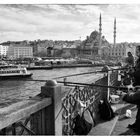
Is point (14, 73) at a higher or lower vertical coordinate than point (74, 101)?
lower

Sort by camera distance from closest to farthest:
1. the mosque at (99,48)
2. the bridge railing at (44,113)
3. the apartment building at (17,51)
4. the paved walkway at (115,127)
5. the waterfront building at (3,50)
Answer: the bridge railing at (44,113)
the paved walkway at (115,127)
the mosque at (99,48)
the apartment building at (17,51)
the waterfront building at (3,50)

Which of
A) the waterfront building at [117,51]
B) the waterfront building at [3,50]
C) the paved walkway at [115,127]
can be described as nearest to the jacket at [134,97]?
the paved walkway at [115,127]

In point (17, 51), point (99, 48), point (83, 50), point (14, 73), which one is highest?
point (99, 48)

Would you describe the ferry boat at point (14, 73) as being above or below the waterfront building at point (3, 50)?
below

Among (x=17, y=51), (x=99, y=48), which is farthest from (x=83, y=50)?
(x=17, y=51)

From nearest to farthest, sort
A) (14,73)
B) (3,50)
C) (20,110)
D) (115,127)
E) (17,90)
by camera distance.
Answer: (20,110)
(115,127)
(17,90)
(14,73)
(3,50)

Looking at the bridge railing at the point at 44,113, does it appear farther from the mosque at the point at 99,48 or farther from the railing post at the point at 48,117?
the mosque at the point at 99,48

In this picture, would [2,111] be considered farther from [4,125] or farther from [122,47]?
[122,47]

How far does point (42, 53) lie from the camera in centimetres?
9719

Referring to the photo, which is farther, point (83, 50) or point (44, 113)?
point (83, 50)

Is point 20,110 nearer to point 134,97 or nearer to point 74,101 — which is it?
point 134,97

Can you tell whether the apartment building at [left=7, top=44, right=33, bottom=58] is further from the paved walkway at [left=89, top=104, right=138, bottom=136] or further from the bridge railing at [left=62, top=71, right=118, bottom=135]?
the paved walkway at [left=89, top=104, right=138, bottom=136]

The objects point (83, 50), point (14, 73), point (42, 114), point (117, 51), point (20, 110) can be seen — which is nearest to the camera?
point (20, 110)

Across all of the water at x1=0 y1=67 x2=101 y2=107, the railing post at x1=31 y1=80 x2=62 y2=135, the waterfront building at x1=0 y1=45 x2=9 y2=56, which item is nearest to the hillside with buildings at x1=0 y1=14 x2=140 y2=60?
the waterfront building at x1=0 y1=45 x2=9 y2=56
